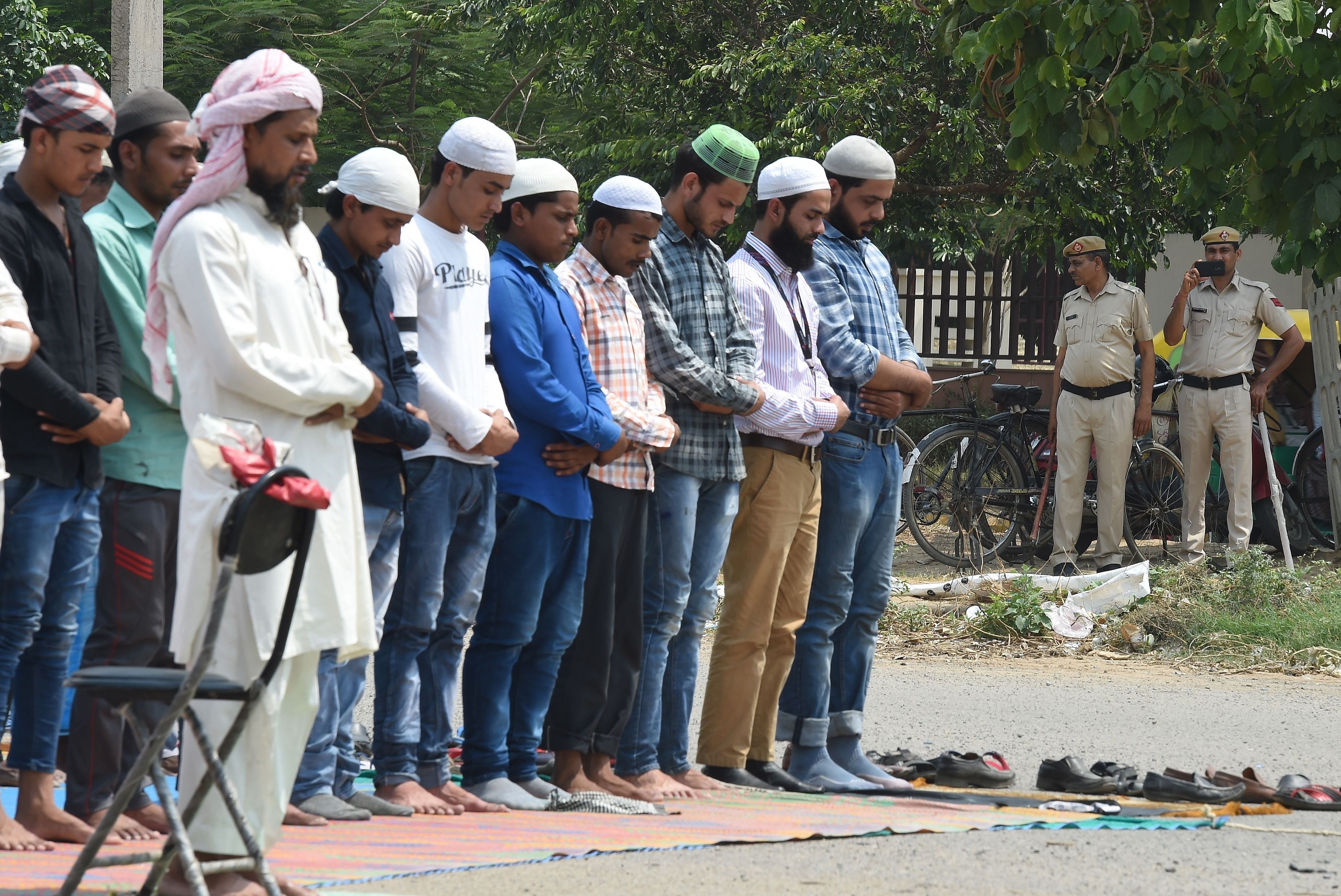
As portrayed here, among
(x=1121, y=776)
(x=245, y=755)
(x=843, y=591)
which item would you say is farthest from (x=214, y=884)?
(x=1121, y=776)

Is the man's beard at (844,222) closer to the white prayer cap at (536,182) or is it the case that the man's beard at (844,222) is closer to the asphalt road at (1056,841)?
the white prayer cap at (536,182)

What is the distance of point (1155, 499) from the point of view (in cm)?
1235

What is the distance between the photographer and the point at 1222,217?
10.6 metres

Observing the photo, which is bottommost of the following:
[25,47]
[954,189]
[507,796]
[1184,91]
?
[507,796]

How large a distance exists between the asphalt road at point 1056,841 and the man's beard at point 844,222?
2.07 meters

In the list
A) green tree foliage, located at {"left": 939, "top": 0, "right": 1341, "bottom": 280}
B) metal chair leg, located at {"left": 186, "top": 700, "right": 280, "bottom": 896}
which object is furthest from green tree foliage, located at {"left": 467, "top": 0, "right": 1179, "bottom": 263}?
metal chair leg, located at {"left": 186, "top": 700, "right": 280, "bottom": 896}

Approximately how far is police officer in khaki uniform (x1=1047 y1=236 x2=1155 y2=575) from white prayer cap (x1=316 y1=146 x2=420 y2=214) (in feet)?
25.1

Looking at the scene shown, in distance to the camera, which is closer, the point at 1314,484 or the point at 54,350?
the point at 54,350

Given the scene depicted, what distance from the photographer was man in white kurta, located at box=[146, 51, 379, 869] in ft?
11.9

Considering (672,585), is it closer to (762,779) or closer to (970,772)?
(762,779)

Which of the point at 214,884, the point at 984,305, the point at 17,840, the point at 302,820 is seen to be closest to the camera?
the point at 214,884

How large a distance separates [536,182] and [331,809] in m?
2.09

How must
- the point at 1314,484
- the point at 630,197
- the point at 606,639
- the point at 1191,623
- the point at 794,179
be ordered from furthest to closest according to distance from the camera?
the point at 1314,484
the point at 1191,623
the point at 794,179
the point at 630,197
the point at 606,639

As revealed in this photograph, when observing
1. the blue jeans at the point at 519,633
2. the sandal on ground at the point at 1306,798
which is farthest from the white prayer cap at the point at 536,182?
the sandal on ground at the point at 1306,798
